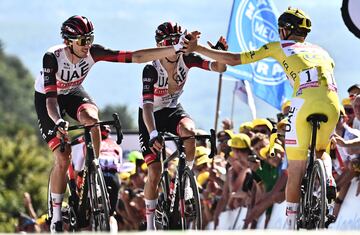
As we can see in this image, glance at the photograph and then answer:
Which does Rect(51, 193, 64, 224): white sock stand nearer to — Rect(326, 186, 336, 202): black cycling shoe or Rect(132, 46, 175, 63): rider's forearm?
Rect(132, 46, 175, 63): rider's forearm

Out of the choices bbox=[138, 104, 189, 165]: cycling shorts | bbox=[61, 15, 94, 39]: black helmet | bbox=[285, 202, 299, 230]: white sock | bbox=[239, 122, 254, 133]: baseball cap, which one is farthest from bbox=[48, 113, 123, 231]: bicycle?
bbox=[239, 122, 254, 133]: baseball cap

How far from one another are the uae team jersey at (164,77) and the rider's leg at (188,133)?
0.38m

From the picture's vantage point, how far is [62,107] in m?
14.1

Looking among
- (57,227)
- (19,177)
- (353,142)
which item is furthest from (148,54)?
(19,177)

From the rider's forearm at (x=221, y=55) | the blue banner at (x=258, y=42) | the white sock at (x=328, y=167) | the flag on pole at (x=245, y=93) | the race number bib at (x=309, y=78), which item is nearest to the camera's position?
the white sock at (x=328, y=167)

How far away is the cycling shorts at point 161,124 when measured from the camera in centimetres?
1408

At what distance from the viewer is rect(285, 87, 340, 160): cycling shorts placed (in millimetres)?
12797

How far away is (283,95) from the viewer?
2061 cm

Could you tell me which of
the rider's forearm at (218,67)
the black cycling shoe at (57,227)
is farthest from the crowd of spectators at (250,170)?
the black cycling shoe at (57,227)

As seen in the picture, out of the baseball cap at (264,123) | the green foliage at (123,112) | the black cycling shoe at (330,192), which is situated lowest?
the green foliage at (123,112)

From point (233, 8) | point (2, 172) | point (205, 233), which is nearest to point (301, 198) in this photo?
point (205, 233)

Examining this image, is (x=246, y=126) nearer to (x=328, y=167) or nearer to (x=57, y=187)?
(x=57, y=187)

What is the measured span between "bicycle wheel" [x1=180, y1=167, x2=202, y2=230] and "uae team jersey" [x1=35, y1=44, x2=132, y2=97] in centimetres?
142

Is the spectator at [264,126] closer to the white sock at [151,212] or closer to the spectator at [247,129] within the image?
the spectator at [247,129]
